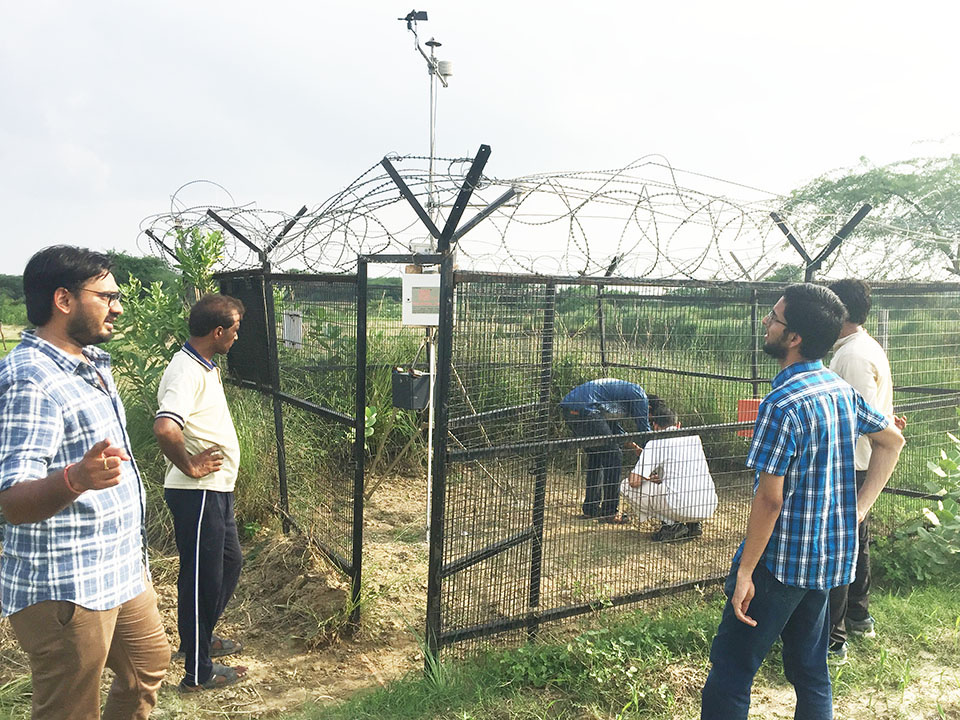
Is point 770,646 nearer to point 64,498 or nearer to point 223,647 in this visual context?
point 64,498

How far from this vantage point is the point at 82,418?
7.02 feet

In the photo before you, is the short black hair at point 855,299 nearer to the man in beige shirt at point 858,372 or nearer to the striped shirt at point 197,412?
the man in beige shirt at point 858,372

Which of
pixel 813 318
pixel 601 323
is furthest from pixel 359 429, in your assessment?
pixel 813 318

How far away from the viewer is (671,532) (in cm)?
482

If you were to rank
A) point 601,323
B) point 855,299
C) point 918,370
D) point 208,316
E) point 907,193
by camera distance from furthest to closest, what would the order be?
point 907,193 → point 918,370 → point 601,323 → point 855,299 → point 208,316

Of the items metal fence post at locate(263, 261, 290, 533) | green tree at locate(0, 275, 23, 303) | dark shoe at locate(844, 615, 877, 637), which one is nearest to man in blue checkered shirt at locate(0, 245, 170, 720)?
metal fence post at locate(263, 261, 290, 533)

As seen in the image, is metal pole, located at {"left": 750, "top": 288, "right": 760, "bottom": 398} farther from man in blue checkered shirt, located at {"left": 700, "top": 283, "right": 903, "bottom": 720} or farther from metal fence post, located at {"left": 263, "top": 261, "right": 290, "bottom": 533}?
metal fence post, located at {"left": 263, "top": 261, "right": 290, "bottom": 533}

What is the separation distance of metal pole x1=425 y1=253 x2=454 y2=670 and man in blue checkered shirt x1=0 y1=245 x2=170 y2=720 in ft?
4.38

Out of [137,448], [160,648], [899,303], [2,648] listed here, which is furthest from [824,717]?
[137,448]

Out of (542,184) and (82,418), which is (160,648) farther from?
(542,184)

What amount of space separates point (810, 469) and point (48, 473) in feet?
8.12

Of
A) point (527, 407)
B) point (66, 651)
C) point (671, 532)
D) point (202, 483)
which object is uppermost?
point (527, 407)

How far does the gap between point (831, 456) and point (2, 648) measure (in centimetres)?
418

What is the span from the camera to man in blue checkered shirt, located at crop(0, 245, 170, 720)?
1954 millimetres
